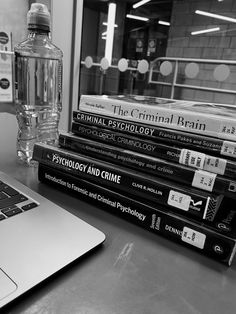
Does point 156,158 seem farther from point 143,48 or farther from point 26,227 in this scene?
point 143,48

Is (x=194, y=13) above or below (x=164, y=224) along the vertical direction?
above

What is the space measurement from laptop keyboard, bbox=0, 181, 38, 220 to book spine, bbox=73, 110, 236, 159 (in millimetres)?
140

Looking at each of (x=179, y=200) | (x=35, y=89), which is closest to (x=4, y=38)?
(x=35, y=89)

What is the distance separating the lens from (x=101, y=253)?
280 millimetres

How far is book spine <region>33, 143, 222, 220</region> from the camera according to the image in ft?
0.93

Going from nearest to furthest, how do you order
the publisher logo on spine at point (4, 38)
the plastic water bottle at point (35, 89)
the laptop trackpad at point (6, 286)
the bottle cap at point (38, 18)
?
the laptop trackpad at point (6, 286), the bottle cap at point (38, 18), the plastic water bottle at point (35, 89), the publisher logo on spine at point (4, 38)

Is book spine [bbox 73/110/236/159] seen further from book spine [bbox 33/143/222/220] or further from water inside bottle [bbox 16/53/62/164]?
water inside bottle [bbox 16/53/62/164]

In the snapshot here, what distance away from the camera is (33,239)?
275 mm

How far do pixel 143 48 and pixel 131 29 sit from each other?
179 millimetres

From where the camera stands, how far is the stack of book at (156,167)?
283mm

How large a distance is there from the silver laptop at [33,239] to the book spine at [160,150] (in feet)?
0.37

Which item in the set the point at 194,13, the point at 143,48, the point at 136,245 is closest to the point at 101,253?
the point at 136,245

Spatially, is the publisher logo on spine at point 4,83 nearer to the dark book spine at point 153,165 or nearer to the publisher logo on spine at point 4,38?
the publisher logo on spine at point 4,38

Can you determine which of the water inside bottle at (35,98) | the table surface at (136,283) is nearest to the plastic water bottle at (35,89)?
the water inside bottle at (35,98)
